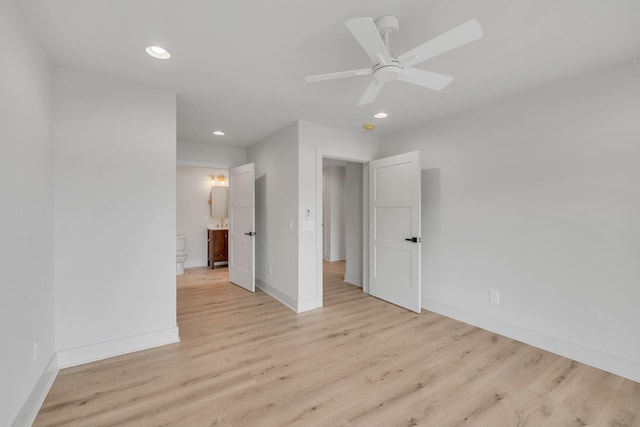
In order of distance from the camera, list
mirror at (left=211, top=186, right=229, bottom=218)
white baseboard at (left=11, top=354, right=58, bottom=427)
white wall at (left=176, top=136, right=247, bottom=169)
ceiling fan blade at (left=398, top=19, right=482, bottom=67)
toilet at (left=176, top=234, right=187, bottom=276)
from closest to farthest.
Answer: ceiling fan blade at (left=398, top=19, right=482, bottom=67), white baseboard at (left=11, top=354, right=58, bottom=427), white wall at (left=176, top=136, right=247, bottom=169), toilet at (left=176, top=234, right=187, bottom=276), mirror at (left=211, top=186, right=229, bottom=218)

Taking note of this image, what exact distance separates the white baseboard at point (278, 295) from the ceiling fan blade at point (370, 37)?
9.11 ft

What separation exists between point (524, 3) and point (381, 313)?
302 cm

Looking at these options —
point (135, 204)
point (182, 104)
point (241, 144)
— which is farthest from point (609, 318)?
point (241, 144)

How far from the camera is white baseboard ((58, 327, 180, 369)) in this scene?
7.28 feet

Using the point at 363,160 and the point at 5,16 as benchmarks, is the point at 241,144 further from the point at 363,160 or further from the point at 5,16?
the point at 5,16

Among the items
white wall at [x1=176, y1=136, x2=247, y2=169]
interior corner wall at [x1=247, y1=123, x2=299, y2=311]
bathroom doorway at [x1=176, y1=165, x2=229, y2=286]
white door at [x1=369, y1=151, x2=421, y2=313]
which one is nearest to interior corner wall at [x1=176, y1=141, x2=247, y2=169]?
white wall at [x1=176, y1=136, x2=247, y2=169]

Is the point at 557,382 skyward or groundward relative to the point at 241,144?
groundward

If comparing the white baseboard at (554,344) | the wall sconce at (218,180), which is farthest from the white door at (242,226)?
the white baseboard at (554,344)

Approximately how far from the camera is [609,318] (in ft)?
7.26

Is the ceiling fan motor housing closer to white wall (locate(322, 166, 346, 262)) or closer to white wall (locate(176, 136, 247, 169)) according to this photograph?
white wall (locate(176, 136, 247, 169))

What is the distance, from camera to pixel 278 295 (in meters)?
3.89

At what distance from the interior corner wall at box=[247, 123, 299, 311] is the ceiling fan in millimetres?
1854

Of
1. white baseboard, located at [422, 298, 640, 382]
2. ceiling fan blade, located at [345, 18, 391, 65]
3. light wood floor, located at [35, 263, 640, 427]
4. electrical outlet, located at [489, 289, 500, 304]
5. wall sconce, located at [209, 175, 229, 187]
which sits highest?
ceiling fan blade, located at [345, 18, 391, 65]

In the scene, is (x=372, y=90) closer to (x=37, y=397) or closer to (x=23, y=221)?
(x=23, y=221)
